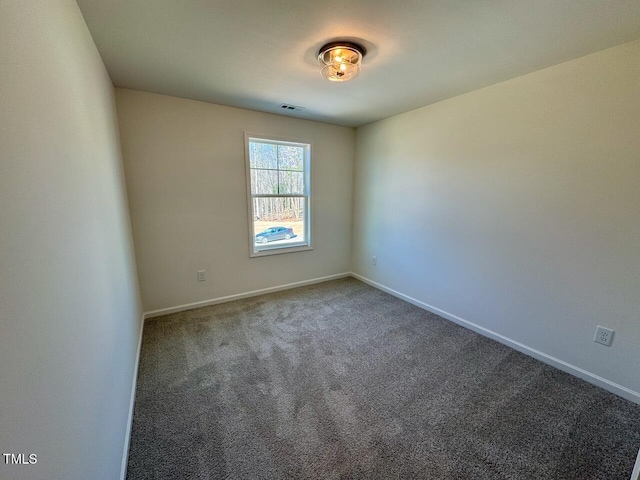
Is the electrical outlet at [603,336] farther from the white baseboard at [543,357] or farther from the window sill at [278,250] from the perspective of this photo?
the window sill at [278,250]

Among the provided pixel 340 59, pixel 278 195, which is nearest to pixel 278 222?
pixel 278 195

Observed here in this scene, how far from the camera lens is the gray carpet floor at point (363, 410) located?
133cm

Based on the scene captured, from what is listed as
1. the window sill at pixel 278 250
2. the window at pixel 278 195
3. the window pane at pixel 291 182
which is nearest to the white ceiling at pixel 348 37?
the window at pixel 278 195

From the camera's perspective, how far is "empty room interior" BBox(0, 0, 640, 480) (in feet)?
2.72

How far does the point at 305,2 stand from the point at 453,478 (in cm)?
246

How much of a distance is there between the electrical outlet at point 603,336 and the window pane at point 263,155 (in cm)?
338

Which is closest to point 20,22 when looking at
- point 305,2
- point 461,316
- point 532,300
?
point 305,2

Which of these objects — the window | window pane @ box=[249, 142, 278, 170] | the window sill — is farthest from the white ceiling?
the window sill

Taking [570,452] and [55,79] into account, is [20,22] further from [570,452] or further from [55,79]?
[570,452]

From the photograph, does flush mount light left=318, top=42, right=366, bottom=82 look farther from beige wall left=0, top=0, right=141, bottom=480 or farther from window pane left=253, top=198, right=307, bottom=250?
window pane left=253, top=198, right=307, bottom=250

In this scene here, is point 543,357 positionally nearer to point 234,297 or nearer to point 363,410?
point 363,410

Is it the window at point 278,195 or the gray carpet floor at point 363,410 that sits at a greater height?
the window at point 278,195

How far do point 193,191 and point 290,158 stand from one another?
1.30 m

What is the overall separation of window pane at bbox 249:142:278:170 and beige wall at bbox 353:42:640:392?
1.55 meters
